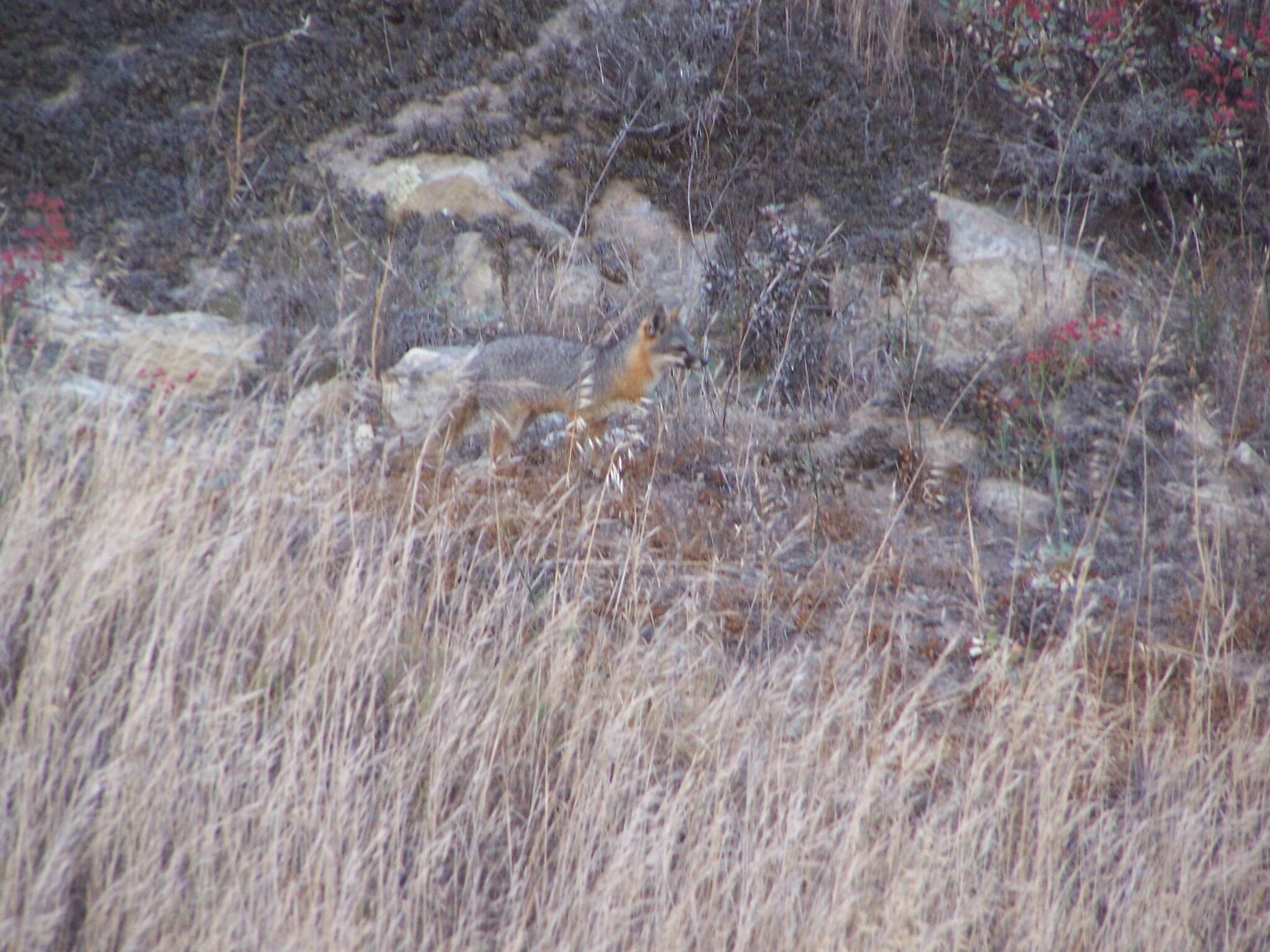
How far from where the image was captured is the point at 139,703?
3.47 metres

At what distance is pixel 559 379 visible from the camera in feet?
23.0

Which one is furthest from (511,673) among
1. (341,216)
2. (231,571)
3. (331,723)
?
(341,216)

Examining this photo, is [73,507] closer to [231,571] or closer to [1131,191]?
[231,571]

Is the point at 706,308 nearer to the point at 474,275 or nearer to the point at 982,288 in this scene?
the point at 474,275

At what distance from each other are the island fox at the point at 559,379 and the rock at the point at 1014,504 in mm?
2048

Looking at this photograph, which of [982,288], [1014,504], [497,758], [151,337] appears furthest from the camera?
[982,288]

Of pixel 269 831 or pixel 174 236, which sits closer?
pixel 269 831

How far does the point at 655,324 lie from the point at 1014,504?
2.51 meters

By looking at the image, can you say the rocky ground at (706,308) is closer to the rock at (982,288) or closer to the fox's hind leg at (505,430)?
the rock at (982,288)

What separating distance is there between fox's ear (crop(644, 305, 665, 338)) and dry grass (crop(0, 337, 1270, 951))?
266 cm

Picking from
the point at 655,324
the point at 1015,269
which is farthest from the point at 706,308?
the point at 1015,269

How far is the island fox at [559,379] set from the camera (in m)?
6.87

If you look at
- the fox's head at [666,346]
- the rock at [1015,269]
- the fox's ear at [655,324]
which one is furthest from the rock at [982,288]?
the fox's ear at [655,324]

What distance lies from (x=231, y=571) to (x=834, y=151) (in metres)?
6.69
